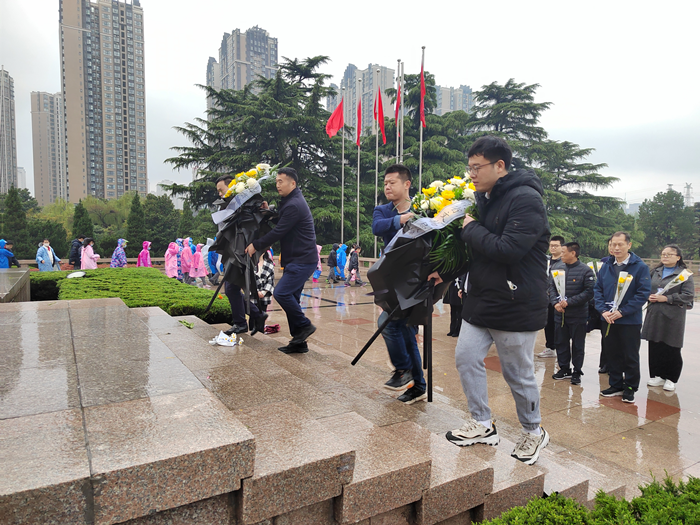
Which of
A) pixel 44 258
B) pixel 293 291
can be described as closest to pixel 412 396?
pixel 293 291

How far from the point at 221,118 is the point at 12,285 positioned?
2424 cm

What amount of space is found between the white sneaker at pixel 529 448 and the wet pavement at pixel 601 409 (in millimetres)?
755

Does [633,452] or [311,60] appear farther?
[311,60]

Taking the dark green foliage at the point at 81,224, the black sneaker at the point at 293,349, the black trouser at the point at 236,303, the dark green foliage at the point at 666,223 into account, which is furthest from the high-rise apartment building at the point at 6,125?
the dark green foliage at the point at 666,223

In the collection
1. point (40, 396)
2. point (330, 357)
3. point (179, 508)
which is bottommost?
point (330, 357)

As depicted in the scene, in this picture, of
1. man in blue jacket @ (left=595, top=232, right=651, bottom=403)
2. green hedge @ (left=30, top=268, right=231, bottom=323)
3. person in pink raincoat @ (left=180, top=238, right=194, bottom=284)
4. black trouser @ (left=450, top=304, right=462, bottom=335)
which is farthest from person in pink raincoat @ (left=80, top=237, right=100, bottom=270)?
man in blue jacket @ (left=595, top=232, right=651, bottom=403)

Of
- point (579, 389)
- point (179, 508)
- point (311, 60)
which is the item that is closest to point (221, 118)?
point (311, 60)

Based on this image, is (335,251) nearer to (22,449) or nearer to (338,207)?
(338,207)

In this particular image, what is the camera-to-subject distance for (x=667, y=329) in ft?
16.4

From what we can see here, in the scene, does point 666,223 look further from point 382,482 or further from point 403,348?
point 382,482

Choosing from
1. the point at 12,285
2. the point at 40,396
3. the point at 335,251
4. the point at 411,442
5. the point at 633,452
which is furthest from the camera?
the point at 335,251

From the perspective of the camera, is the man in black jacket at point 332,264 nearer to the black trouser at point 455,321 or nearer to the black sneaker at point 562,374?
the black trouser at point 455,321

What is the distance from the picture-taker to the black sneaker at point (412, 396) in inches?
141

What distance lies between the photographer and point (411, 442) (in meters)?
2.60
